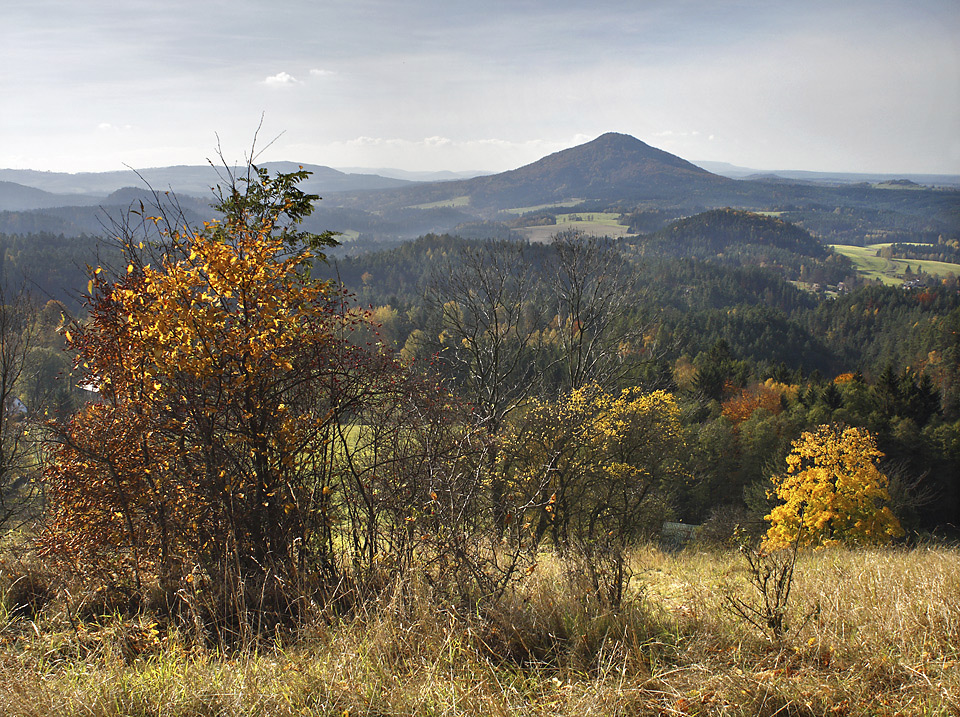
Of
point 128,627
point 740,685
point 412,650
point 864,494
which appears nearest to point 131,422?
point 128,627

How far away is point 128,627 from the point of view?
12.6ft

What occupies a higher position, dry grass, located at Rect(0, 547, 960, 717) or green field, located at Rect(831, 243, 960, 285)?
green field, located at Rect(831, 243, 960, 285)

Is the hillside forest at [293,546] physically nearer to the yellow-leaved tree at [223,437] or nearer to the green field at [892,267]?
the yellow-leaved tree at [223,437]

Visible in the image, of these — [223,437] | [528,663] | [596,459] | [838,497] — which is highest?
[223,437]

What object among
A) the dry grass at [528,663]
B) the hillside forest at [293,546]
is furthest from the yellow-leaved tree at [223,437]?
the dry grass at [528,663]

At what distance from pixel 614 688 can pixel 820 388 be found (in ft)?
142

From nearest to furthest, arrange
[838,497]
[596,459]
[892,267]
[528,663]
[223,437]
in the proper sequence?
[528,663]
[223,437]
[596,459]
[838,497]
[892,267]

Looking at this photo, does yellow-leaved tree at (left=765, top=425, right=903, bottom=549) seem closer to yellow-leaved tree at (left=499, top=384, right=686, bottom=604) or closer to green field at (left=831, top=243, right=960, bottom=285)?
yellow-leaved tree at (left=499, top=384, right=686, bottom=604)

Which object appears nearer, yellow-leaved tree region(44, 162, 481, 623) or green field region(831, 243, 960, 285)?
yellow-leaved tree region(44, 162, 481, 623)

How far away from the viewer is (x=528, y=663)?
3.35m

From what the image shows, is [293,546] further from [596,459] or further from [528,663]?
[596,459]

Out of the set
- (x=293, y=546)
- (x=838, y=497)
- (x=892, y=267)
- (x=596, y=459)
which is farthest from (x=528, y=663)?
(x=892, y=267)

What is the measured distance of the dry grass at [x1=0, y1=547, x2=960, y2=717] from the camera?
9.26ft

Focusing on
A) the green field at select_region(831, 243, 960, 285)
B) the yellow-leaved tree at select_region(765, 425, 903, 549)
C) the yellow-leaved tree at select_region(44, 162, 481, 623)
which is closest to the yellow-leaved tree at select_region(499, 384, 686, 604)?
the yellow-leaved tree at select_region(765, 425, 903, 549)
